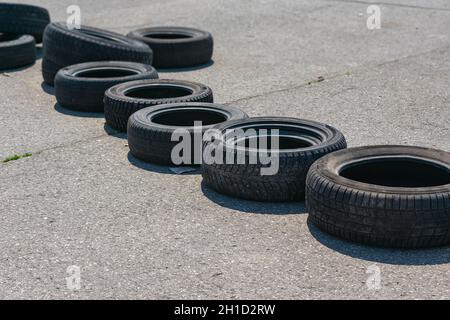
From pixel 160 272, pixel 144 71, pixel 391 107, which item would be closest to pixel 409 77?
pixel 391 107

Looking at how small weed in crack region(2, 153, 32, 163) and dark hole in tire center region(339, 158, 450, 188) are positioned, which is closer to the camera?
dark hole in tire center region(339, 158, 450, 188)

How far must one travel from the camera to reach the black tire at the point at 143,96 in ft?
Result: 25.7

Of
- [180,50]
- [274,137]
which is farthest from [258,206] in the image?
[180,50]

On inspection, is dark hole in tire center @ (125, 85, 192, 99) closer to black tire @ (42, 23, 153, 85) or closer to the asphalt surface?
the asphalt surface

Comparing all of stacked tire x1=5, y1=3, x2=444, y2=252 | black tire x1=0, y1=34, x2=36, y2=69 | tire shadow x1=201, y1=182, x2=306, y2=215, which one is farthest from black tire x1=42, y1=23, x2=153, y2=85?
tire shadow x1=201, y1=182, x2=306, y2=215

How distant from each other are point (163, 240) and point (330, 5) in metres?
9.66

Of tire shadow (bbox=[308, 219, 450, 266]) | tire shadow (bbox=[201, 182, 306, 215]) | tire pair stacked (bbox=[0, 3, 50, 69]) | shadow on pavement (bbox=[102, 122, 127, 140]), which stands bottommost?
shadow on pavement (bbox=[102, 122, 127, 140])

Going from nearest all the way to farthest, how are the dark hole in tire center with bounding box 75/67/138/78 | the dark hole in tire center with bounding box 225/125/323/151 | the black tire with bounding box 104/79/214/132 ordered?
the dark hole in tire center with bounding box 225/125/323/151 → the black tire with bounding box 104/79/214/132 → the dark hole in tire center with bounding box 75/67/138/78

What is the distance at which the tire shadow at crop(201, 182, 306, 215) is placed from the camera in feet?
19.9

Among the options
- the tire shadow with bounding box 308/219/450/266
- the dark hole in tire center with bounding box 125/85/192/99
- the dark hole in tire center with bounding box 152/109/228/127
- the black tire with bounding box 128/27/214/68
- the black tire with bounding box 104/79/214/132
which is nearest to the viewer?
the tire shadow with bounding box 308/219/450/266

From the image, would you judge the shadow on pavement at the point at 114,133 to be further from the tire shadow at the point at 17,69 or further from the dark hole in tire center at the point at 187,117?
the tire shadow at the point at 17,69

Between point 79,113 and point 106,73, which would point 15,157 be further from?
point 106,73

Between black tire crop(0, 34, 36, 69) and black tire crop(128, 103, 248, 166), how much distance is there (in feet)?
12.8

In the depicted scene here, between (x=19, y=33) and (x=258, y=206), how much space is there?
6.53 metres
